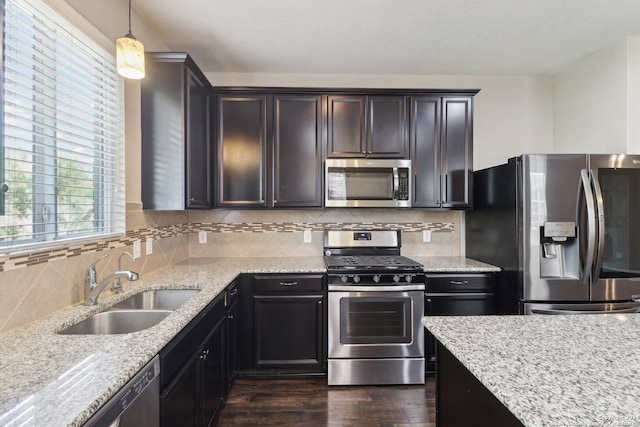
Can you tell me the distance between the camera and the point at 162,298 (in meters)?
2.06

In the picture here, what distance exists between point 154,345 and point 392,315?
189cm

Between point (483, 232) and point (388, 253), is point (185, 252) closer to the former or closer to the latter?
point (388, 253)

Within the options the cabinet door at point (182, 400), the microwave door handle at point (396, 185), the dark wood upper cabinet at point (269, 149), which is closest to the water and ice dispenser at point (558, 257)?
the microwave door handle at point (396, 185)

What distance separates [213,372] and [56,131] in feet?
5.07

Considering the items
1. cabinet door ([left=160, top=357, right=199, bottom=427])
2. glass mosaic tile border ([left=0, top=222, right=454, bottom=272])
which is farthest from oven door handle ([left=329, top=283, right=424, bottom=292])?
cabinet door ([left=160, top=357, right=199, bottom=427])

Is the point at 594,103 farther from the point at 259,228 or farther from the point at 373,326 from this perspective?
the point at 259,228

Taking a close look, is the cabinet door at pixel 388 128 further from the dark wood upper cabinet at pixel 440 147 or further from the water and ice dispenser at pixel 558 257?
the water and ice dispenser at pixel 558 257

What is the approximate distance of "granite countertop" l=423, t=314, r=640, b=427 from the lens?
0.73 meters

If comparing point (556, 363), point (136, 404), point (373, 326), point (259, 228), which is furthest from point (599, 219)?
point (136, 404)

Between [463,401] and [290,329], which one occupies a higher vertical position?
[463,401]

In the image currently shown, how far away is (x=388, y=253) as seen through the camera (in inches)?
126

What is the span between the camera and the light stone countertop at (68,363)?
81 centimetres

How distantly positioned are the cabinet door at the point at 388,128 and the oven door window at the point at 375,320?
4.17 ft

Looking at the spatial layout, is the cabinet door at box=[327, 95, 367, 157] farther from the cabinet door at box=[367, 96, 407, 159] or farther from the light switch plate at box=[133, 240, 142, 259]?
the light switch plate at box=[133, 240, 142, 259]
